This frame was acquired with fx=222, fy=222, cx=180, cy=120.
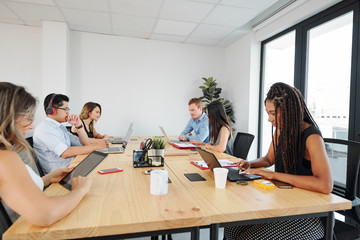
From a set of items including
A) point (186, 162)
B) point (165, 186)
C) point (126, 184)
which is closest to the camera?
point (165, 186)

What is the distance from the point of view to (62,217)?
810 mm

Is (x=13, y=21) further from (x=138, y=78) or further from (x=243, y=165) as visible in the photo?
(x=243, y=165)

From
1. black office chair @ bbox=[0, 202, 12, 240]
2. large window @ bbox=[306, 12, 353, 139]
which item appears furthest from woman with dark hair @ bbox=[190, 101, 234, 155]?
black office chair @ bbox=[0, 202, 12, 240]

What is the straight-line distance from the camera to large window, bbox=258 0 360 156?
2615mm

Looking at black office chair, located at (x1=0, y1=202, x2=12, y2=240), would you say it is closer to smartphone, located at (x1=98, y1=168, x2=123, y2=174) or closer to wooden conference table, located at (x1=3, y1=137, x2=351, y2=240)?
wooden conference table, located at (x1=3, y1=137, x2=351, y2=240)

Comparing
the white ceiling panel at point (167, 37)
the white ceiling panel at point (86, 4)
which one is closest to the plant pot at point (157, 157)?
the white ceiling panel at point (86, 4)

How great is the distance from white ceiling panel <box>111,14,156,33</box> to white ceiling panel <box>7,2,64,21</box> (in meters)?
0.89

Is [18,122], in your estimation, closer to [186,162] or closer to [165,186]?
[165,186]

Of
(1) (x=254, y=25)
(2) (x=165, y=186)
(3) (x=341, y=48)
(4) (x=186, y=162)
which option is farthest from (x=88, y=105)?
(3) (x=341, y=48)

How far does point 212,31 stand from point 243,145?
2.52m

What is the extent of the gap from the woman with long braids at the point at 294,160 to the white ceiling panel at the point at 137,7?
2495 mm

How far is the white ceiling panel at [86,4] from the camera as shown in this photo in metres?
3.15

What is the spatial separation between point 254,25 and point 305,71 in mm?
1357

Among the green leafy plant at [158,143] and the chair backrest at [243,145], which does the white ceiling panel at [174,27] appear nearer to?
the chair backrest at [243,145]
